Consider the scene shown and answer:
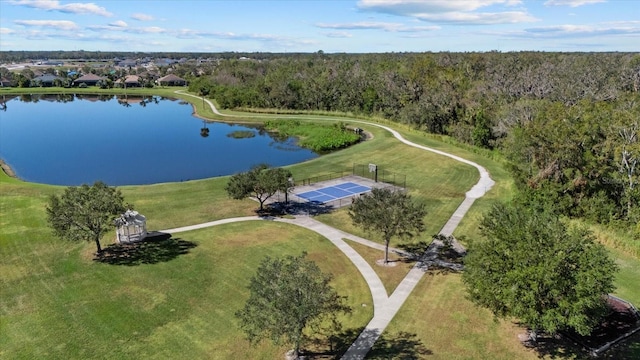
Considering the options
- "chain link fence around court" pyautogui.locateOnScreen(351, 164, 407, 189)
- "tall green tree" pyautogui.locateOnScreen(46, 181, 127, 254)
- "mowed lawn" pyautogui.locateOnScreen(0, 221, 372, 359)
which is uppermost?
"tall green tree" pyautogui.locateOnScreen(46, 181, 127, 254)

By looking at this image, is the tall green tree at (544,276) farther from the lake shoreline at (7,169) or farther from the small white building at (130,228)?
the lake shoreline at (7,169)

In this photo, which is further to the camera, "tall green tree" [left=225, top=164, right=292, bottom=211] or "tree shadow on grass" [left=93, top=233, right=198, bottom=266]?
"tall green tree" [left=225, top=164, right=292, bottom=211]

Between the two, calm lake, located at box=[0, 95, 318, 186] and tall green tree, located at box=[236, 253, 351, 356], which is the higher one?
tall green tree, located at box=[236, 253, 351, 356]

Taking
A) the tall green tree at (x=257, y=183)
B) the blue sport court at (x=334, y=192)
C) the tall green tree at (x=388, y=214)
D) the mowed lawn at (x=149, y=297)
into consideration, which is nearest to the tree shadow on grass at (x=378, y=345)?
the mowed lawn at (x=149, y=297)

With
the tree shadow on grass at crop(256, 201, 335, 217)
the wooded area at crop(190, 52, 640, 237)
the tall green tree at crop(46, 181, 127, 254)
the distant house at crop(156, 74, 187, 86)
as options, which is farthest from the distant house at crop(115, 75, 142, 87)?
the tall green tree at crop(46, 181, 127, 254)

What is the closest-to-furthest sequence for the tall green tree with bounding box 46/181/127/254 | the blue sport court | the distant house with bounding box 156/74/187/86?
1. the tall green tree with bounding box 46/181/127/254
2. the blue sport court
3. the distant house with bounding box 156/74/187/86

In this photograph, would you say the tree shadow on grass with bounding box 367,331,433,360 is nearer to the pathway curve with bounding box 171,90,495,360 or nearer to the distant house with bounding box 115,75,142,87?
the pathway curve with bounding box 171,90,495,360

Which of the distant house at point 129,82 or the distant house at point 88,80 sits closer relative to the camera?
the distant house at point 129,82
